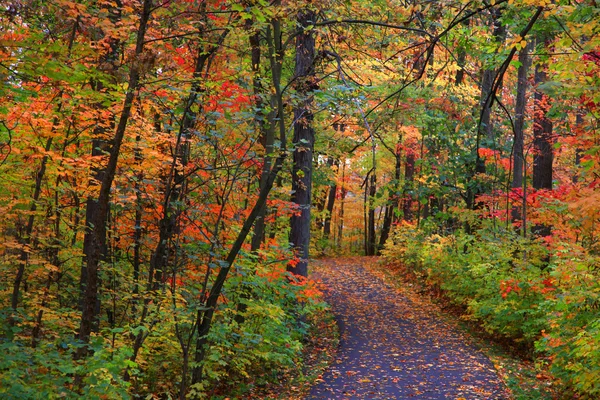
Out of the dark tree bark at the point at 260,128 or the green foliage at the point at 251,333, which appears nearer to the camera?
the dark tree bark at the point at 260,128

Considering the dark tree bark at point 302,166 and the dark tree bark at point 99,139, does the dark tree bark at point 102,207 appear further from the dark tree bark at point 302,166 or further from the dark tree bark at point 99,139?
the dark tree bark at point 302,166

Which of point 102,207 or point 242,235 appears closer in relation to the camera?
point 102,207

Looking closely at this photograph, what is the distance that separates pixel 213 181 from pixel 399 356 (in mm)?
5906

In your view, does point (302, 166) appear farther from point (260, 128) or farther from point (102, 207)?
point (102, 207)

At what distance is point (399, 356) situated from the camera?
34.4ft

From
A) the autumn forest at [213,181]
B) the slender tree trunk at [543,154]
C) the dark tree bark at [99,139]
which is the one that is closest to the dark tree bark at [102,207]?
the autumn forest at [213,181]

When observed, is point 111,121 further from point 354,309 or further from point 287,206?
point 354,309

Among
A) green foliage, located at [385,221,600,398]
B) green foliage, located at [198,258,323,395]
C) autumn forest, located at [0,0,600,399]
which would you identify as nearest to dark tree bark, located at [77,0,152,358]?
autumn forest, located at [0,0,600,399]

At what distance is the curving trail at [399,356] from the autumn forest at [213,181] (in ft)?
2.85

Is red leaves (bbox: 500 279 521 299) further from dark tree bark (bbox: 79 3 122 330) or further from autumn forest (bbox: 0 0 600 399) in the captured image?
dark tree bark (bbox: 79 3 122 330)

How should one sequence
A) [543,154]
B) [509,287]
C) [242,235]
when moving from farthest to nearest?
[543,154], [509,287], [242,235]

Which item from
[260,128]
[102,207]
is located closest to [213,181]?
[260,128]

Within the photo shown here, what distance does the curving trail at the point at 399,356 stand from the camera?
27.0 ft

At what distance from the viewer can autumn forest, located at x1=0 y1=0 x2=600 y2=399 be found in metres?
5.29
